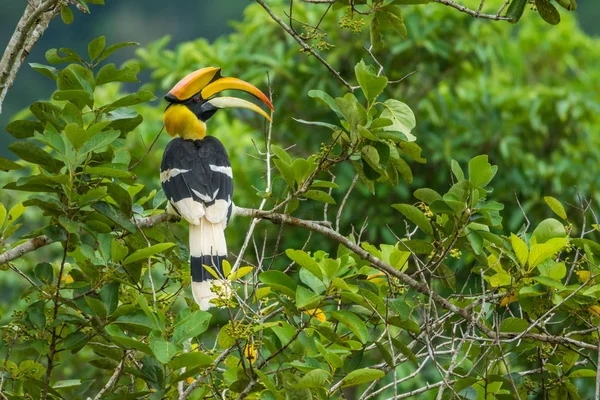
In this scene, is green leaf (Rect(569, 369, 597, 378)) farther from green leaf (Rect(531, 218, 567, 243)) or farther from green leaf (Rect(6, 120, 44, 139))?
green leaf (Rect(6, 120, 44, 139))

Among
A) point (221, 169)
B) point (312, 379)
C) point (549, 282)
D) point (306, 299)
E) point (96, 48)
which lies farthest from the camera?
point (221, 169)

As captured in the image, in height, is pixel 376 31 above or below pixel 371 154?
above

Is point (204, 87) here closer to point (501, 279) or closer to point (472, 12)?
point (472, 12)

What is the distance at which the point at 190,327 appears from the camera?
2271mm

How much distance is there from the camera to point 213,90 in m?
3.98

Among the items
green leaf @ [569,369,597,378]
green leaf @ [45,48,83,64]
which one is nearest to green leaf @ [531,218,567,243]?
green leaf @ [569,369,597,378]

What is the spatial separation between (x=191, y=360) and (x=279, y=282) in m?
0.31

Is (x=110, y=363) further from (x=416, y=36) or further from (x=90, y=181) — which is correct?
(x=416, y=36)

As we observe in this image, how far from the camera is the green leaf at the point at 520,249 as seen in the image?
2504mm

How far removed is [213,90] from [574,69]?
30.4ft

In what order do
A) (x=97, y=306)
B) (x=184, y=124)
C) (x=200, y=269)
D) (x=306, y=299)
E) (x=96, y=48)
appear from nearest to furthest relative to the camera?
(x=306, y=299) → (x=97, y=306) → (x=96, y=48) → (x=200, y=269) → (x=184, y=124)

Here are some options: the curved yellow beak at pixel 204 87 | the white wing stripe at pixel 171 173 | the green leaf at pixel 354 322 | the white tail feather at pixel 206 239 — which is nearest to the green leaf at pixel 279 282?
the green leaf at pixel 354 322

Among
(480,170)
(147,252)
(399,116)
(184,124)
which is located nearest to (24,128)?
(147,252)

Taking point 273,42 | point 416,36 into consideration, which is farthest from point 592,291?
point 273,42
